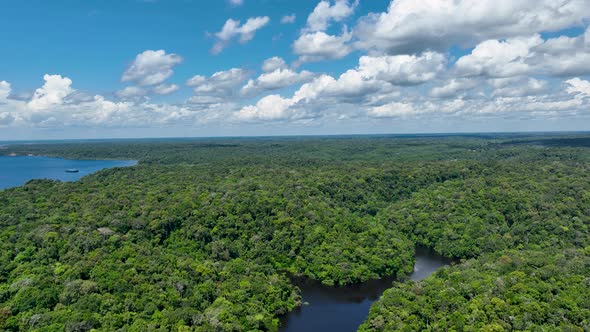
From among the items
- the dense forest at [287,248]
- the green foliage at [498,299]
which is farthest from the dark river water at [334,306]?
the green foliage at [498,299]

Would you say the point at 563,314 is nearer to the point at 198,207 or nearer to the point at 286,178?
the point at 198,207

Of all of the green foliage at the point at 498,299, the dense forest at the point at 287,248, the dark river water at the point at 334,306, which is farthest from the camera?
→ the dark river water at the point at 334,306

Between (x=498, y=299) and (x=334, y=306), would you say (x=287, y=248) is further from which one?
(x=498, y=299)

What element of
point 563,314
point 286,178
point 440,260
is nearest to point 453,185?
point 440,260

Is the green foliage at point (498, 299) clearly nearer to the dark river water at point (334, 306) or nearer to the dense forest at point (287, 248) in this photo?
the dense forest at point (287, 248)

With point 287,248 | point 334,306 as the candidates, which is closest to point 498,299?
point 334,306

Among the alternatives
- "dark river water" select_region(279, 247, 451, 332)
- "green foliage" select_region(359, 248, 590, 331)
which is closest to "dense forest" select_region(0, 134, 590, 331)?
"green foliage" select_region(359, 248, 590, 331)
